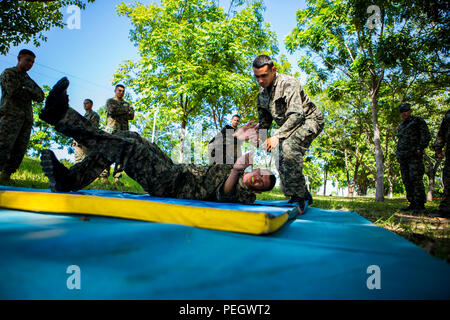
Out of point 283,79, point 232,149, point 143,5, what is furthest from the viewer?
point 143,5

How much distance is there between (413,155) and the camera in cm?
409

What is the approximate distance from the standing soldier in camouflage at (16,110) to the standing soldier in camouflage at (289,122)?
354 centimetres

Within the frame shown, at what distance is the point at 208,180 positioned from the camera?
2.54 meters

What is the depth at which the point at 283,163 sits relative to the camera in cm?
254

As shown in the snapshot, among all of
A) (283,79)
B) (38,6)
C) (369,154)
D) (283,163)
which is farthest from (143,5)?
(369,154)

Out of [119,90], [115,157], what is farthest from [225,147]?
[115,157]

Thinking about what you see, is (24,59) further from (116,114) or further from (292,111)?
(292,111)

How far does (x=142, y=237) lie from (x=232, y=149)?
15.0 feet

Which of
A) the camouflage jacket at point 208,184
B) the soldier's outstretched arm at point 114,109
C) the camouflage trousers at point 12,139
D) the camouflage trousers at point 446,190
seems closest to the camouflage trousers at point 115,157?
the camouflage jacket at point 208,184

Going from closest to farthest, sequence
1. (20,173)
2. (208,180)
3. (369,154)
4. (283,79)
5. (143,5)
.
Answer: (208,180), (283,79), (20,173), (143,5), (369,154)

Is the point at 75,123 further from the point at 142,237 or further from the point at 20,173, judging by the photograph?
the point at 20,173

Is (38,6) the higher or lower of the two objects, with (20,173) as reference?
higher
